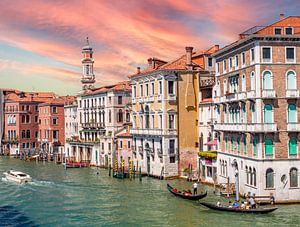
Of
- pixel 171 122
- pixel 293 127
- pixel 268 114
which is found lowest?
pixel 293 127

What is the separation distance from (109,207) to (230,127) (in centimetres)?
807

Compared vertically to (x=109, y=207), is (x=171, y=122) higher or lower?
higher

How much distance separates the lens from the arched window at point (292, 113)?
25672 mm

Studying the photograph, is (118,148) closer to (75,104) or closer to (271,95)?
(75,104)

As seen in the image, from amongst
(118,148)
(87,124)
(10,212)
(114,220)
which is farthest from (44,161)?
(114,220)

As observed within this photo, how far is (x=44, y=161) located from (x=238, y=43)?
32934 millimetres

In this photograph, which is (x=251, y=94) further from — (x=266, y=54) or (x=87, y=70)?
(x=87, y=70)

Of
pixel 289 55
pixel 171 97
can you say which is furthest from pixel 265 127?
pixel 171 97

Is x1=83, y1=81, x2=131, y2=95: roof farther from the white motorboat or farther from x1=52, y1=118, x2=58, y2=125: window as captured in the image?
the white motorboat

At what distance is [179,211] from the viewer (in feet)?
82.4

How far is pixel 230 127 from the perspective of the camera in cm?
2912

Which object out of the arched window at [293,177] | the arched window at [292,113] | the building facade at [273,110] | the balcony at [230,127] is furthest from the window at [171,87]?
the arched window at [293,177]

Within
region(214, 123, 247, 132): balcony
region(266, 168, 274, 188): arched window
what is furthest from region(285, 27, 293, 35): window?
region(266, 168, 274, 188): arched window

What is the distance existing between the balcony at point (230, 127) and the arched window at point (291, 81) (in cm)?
301
